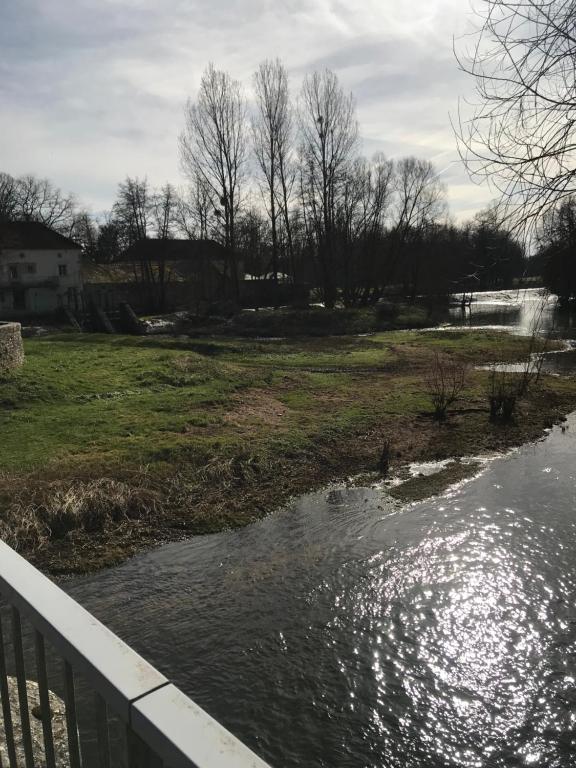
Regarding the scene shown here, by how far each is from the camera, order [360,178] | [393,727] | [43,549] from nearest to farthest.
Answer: [393,727]
[43,549]
[360,178]

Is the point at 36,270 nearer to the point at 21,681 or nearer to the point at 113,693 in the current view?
the point at 21,681

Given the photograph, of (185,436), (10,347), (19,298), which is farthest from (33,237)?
(185,436)

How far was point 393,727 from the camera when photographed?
14.1 feet

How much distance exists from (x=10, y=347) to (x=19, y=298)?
131 feet

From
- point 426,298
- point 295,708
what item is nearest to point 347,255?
point 426,298

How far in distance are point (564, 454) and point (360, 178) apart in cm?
3771

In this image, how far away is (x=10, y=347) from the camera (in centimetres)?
1330

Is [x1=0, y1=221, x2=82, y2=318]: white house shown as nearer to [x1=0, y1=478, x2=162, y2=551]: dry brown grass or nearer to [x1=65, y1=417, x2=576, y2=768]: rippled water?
[x1=0, y1=478, x2=162, y2=551]: dry brown grass

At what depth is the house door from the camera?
4878cm

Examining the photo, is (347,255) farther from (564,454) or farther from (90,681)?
(90,681)

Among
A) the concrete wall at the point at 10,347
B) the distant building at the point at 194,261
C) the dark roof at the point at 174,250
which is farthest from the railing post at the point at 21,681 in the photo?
the dark roof at the point at 174,250

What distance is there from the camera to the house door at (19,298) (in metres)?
48.8

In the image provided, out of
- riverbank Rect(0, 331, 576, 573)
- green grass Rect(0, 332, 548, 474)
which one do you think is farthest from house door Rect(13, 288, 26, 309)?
riverbank Rect(0, 331, 576, 573)

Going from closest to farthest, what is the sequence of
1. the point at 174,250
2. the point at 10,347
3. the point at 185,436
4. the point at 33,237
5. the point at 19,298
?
1. the point at 185,436
2. the point at 10,347
3. the point at 19,298
4. the point at 33,237
5. the point at 174,250
